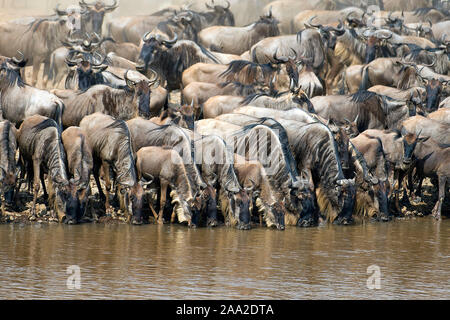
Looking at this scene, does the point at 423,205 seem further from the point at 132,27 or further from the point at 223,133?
the point at 132,27

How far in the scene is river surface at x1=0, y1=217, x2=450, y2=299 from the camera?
1173cm

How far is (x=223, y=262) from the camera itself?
1327 cm

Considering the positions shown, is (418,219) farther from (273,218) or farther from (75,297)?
(75,297)

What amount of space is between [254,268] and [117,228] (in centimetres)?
322

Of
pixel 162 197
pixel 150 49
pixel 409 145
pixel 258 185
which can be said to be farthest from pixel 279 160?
pixel 150 49

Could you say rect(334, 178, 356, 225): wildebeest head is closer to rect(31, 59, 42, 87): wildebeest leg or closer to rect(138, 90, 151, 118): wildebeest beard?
rect(138, 90, 151, 118): wildebeest beard

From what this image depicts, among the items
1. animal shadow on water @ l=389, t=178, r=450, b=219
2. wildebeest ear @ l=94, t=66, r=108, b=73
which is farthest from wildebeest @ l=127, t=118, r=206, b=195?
animal shadow on water @ l=389, t=178, r=450, b=219

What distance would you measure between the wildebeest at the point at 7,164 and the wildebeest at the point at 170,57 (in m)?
7.32

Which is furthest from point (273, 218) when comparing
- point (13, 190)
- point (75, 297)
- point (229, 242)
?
point (75, 297)

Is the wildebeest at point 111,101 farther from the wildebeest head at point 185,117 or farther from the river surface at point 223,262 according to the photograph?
the river surface at point 223,262

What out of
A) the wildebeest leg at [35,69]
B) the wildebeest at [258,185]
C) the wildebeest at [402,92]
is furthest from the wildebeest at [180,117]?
the wildebeest leg at [35,69]

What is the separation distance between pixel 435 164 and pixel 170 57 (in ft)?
25.9

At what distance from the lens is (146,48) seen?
76.6 ft

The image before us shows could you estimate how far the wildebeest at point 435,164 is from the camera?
17469 mm
